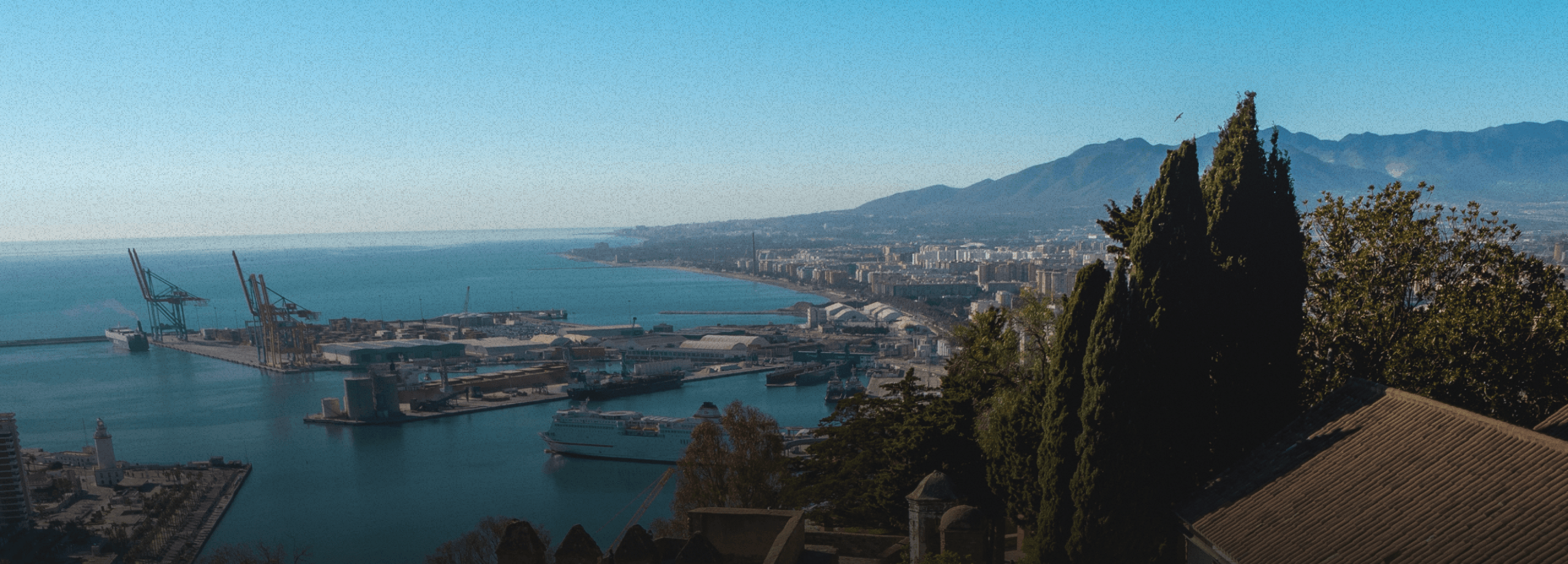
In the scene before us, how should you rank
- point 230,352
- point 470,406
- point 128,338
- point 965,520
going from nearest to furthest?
point 965,520 < point 470,406 < point 230,352 < point 128,338

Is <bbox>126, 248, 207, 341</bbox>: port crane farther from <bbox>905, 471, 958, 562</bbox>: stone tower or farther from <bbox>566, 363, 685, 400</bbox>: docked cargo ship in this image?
<bbox>905, 471, 958, 562</bbox>: stone tower

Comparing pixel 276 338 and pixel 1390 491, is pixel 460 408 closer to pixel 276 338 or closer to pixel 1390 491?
pixel 276 338

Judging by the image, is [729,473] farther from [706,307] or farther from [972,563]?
[706,307]

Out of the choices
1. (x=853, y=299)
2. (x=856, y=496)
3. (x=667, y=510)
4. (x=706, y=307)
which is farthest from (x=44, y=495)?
(x=853, y=299)

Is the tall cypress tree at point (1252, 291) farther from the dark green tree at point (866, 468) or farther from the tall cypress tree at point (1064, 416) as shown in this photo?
the dark green tree at point (866, 468)

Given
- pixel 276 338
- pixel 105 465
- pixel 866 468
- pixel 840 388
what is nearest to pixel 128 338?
pixel 276 338

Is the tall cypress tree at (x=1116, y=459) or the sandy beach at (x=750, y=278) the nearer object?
the tall cypress tree at (x=1116, y=459)

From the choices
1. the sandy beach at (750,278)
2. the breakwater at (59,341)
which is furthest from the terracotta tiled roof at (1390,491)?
the breakwater at (59,341)
